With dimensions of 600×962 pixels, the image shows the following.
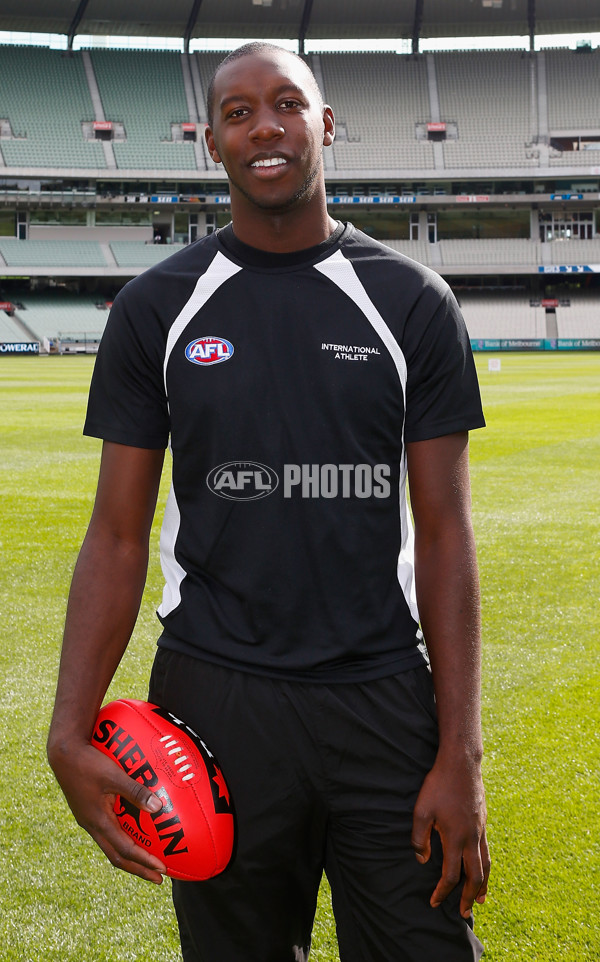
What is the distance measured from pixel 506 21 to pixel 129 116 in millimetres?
21225

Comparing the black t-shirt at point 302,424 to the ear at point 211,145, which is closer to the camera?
the black t-shirt at point 302,424

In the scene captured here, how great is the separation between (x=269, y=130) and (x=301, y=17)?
54139 millimetres

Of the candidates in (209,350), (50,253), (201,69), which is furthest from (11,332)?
(209,350)

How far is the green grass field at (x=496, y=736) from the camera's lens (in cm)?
268

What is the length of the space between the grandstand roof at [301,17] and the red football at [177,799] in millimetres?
52703

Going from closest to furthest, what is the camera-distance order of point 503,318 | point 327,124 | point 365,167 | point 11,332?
point 327,124 < point 11,332 < point 503,318 < point 365,167

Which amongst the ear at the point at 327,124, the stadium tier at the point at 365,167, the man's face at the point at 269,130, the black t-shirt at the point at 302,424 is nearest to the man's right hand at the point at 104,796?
the black t-shirt at the point at 302,424

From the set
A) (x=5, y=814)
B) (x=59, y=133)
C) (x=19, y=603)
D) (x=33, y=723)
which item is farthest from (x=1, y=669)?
(x=59, y=133)

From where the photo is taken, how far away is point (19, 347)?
45.6 m

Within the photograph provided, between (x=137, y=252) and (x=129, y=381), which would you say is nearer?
(x=129, y=381)

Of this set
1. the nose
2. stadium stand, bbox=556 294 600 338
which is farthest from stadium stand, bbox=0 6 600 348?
the nose

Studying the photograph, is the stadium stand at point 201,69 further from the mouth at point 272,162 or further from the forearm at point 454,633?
the forearm at point 454,633

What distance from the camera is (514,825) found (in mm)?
3195

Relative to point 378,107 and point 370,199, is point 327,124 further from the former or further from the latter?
point 378,107
